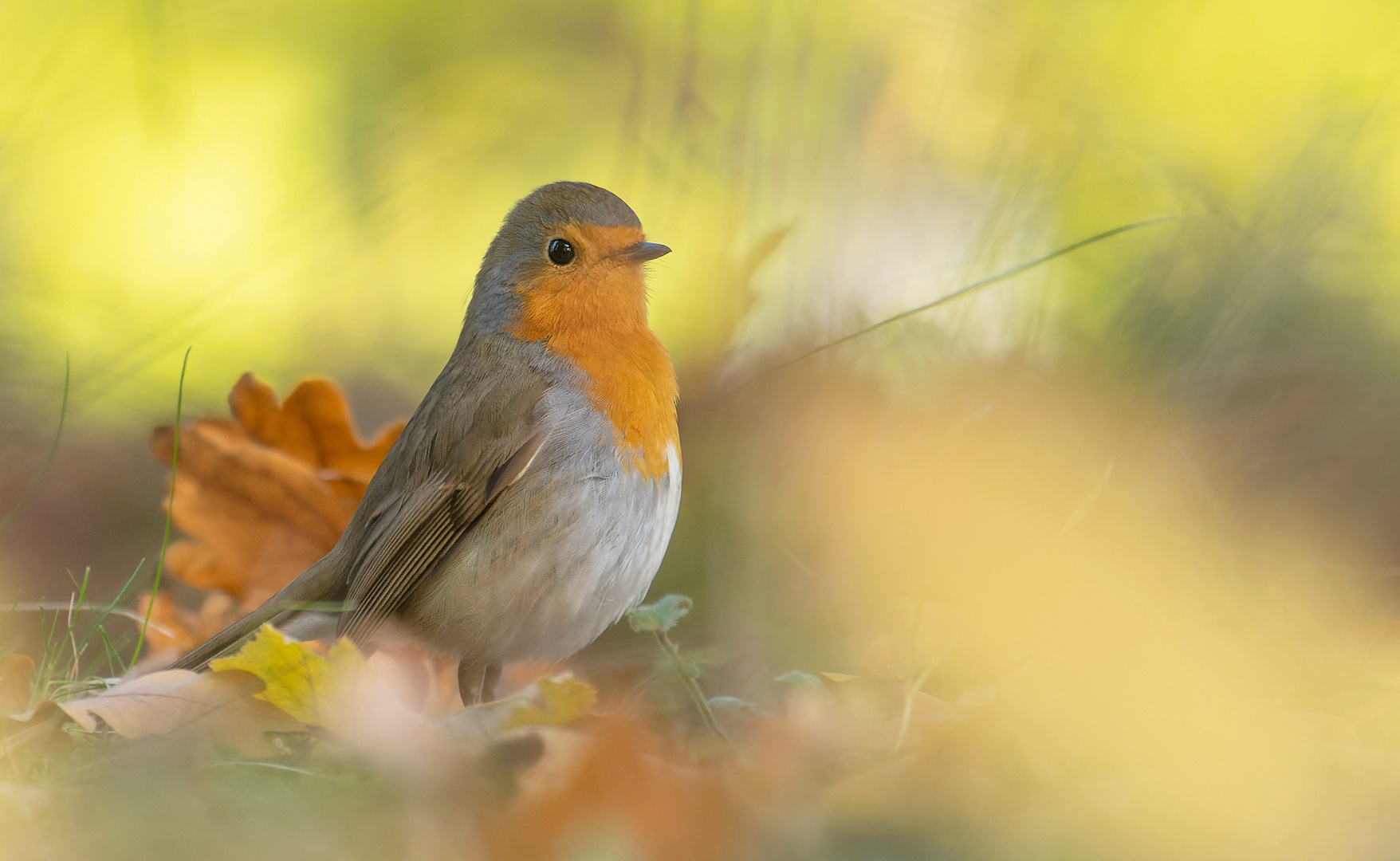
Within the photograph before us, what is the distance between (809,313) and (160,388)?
50.2 inches

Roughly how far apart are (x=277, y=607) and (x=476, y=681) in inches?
14.9

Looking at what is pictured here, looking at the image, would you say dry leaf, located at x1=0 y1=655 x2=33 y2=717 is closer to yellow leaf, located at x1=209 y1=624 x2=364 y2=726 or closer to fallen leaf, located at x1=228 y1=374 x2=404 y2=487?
yellow leaf, located at x1=209 y1=624 x2=364 y2=726

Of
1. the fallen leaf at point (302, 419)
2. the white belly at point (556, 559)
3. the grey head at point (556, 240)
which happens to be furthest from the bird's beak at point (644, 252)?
the fallen leaf at point (302, 419)

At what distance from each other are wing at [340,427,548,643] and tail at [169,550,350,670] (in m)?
0.09

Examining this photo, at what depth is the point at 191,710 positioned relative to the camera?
3.92 feet

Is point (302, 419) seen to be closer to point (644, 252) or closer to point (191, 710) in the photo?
point (644, 252)

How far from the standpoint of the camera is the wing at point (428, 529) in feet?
5.86

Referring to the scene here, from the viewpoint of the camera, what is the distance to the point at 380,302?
2826 mm

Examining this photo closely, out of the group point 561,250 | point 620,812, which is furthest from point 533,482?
point 620,812

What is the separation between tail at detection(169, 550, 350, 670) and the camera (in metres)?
1.70

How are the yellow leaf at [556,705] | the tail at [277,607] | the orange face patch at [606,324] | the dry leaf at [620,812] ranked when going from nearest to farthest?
the dry leaf at [620,812] → the yellow leaf at [556,705] → the tail at [277,607] → the orange face patch at [606,324]

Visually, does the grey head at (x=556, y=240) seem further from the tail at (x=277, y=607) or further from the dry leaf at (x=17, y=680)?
the dry leaf at (x=17, y=680)

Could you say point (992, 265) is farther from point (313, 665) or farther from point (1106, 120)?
point (313, 665)

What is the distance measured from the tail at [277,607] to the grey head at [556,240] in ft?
1.63
